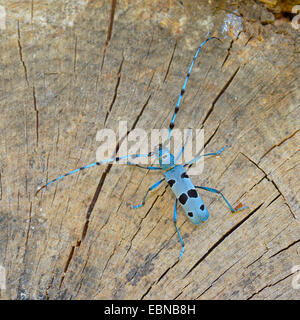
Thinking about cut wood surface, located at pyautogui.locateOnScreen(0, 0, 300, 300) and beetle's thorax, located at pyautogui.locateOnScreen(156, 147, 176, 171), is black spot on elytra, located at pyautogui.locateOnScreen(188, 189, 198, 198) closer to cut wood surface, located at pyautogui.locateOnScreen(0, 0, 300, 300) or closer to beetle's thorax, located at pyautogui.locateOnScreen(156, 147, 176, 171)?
cut wood surface, located at pyautogui.locateOnScreen(0, 0, 300, 300)

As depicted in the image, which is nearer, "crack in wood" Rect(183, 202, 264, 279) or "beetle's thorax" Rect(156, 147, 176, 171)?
"crack in wood" Rect(183, 202, 264, 279)

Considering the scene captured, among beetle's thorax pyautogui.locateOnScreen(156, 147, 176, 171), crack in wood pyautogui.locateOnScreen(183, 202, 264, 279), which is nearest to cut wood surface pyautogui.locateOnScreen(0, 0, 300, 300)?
crack in wood pyautogui.locateOnScreen(183, 202, 264, 279)

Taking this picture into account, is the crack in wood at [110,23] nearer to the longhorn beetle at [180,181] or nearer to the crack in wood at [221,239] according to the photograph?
the longhorn beetle at [180,181]

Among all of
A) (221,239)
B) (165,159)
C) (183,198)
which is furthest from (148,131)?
(221,239)

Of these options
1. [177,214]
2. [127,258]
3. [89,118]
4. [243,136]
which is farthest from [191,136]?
[127,258]

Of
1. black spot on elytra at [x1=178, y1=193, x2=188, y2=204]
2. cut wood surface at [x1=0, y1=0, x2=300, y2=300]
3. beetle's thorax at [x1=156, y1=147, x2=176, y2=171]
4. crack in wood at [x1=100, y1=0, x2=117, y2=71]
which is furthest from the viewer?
crack in wood at [x1=100, y1=0, x2=117, y2=71]

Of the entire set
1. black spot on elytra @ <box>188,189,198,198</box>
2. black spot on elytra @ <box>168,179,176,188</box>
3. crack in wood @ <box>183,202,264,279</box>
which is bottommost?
crack in wood @ <box>183,202,264,279</box>

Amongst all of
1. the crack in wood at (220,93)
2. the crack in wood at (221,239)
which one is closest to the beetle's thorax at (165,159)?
the crack in wood at (220,93)

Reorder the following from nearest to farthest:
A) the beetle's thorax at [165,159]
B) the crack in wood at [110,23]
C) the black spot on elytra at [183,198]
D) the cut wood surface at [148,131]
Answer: the cut wood surface at [148,131]
the black spot on elytra at [183,198]
the beetle's thorax at [165,159]
the crack in wood at [110,23]

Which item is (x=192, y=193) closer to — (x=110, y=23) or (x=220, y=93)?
(x=220, y=93)
